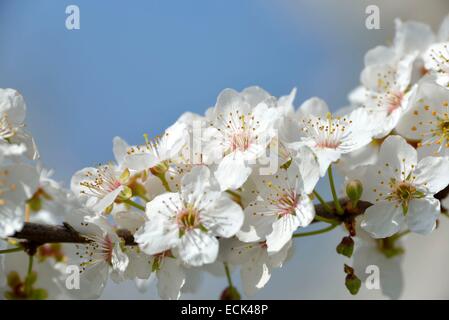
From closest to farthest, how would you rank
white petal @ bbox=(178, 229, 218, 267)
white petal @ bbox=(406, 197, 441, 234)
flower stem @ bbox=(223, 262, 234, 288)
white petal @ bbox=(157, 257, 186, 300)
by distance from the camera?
white petal @ bbox=(178, 229, 218, 267), white petal @ bbox=(406, 197, 441, 234), white petal @ bbox=(157, 257, 186, 300), flower stem @ bbox=(223, 262, 234, 288)

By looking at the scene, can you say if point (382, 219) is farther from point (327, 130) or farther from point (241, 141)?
point (241, 141)

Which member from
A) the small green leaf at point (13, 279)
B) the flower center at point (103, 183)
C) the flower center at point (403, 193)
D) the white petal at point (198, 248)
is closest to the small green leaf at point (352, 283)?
the flower center at point (403, 193)

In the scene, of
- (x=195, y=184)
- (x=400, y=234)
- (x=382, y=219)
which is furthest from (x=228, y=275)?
(x=400, y=234)

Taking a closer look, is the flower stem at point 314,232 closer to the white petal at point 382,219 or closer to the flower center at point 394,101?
the white petal at point 382,219

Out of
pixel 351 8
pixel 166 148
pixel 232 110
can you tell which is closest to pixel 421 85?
pixel 232 110

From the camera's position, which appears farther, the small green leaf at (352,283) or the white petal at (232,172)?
the small green leaf at (352,283)

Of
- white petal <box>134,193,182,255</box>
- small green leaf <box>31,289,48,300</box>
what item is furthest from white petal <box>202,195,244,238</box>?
small green leaf <box>31,289,48,300</box>

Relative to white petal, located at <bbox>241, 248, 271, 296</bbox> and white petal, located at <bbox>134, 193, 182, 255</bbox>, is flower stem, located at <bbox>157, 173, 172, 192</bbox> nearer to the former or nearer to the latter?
white petal, located at <bbox>134, 193, 182, 255</bbox>
